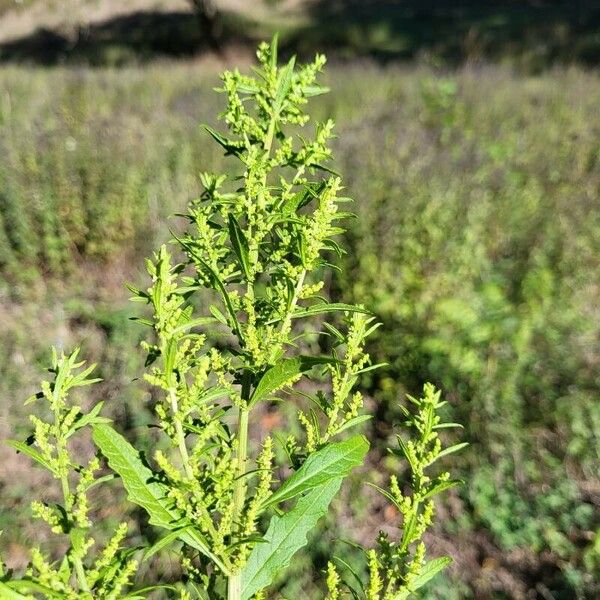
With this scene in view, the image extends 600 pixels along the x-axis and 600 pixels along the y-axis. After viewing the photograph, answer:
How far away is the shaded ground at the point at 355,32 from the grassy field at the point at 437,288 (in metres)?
10.3

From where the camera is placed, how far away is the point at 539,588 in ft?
8.67

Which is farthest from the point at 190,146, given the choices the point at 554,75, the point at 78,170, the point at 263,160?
the point at 554,75

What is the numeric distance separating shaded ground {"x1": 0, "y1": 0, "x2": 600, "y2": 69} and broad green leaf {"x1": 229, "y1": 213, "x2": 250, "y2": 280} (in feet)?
47.2

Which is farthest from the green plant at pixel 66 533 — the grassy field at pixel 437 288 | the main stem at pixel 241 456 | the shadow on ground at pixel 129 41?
the shadow on ground at pixel 129 41

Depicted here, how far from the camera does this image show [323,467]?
90cm

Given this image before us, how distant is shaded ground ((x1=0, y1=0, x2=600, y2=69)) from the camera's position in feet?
51.6

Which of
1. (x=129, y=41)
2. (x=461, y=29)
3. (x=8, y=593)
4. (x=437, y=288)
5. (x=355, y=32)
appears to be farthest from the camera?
(x=129, y=41)

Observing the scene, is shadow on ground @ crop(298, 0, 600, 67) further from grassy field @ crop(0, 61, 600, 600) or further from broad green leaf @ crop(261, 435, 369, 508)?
broad green leaf @ crop(261, 435, 369, 508)

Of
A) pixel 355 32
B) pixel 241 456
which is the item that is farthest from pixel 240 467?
pixel 355 32

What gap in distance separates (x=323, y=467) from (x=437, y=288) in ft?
10.6

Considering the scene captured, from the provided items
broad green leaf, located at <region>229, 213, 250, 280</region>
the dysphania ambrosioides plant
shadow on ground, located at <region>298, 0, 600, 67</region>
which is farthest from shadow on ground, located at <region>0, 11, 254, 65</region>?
broad green leaf, located at <region>229, 213, 250, 280</region>

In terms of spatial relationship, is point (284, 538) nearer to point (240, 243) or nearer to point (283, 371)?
point (283, 371)

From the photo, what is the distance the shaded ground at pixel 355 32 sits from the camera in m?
15.7

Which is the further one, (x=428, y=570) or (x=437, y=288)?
(x=437, y=288)
